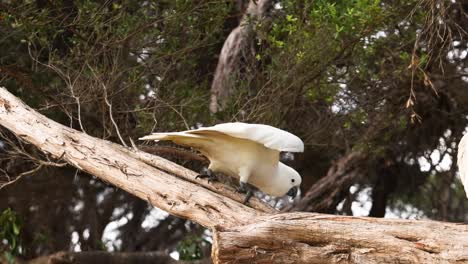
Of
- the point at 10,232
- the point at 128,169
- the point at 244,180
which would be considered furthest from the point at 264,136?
the point at 10,232

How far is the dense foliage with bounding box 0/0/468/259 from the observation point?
18.2 feet

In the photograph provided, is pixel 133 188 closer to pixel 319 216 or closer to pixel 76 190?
pixel 319 216

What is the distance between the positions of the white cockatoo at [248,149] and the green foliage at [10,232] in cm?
314

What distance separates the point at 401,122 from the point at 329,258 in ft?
10.9

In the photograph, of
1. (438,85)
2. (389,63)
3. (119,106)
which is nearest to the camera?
(119,106)

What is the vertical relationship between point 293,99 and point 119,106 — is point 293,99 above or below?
above

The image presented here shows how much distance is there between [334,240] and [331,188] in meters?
4.21

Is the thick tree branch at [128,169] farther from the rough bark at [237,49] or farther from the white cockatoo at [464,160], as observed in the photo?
the rough bark at [237,49]

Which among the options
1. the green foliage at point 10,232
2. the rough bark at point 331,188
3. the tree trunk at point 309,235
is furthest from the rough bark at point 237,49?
the tree trunk at point 309,235

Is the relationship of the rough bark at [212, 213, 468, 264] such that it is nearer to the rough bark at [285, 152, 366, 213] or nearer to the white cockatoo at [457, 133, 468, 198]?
the white cockatoo at [457, 133, 468, 198]

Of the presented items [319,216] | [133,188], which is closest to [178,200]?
[133,188]

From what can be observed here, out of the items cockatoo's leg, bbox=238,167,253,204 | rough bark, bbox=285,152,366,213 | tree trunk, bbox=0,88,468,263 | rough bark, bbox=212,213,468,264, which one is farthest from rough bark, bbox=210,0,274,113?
rough bark, bbox=212,213,468,264

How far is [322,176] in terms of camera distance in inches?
320

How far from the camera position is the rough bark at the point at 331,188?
733cm
